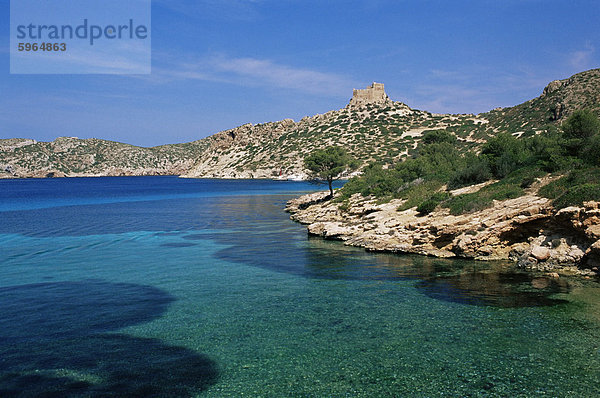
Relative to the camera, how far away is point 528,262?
57.3 ft

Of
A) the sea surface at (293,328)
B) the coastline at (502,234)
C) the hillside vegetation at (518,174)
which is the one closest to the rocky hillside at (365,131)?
the hillside vegetation at (518,174)

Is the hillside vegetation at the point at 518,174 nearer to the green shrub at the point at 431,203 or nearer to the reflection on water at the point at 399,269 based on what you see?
the green shrub at the point at 431,203

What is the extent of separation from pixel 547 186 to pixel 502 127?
74.8 metres

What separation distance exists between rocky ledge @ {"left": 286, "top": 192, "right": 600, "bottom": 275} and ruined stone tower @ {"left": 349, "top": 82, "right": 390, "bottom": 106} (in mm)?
135064

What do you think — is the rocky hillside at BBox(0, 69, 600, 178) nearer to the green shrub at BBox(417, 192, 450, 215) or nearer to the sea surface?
the green shrub at BBox(417, 192, 450, 215)

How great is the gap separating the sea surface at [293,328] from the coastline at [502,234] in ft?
3.91

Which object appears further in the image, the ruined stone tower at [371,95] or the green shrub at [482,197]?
the ruined stone tower at [371,95]

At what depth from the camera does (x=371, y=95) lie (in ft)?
512

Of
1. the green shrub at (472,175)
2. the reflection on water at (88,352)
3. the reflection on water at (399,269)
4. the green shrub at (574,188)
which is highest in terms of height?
the green shrub at (472,175)

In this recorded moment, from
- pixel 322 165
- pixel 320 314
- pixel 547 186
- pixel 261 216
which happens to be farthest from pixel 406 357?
pixel 322 165

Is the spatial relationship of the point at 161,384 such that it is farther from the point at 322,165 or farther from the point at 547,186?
the point at 322,165

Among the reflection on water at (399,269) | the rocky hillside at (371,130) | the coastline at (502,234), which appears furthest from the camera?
the rocky hillside at (371,130)

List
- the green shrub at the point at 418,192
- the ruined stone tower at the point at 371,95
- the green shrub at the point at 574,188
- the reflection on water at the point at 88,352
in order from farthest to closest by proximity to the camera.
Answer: the ruined stone tower at the point at 371,95
the green shrub at the point at 418,192
the green shrub at the point at 574,188
the reflection on water at the point at 88,352

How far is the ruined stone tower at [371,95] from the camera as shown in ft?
510
